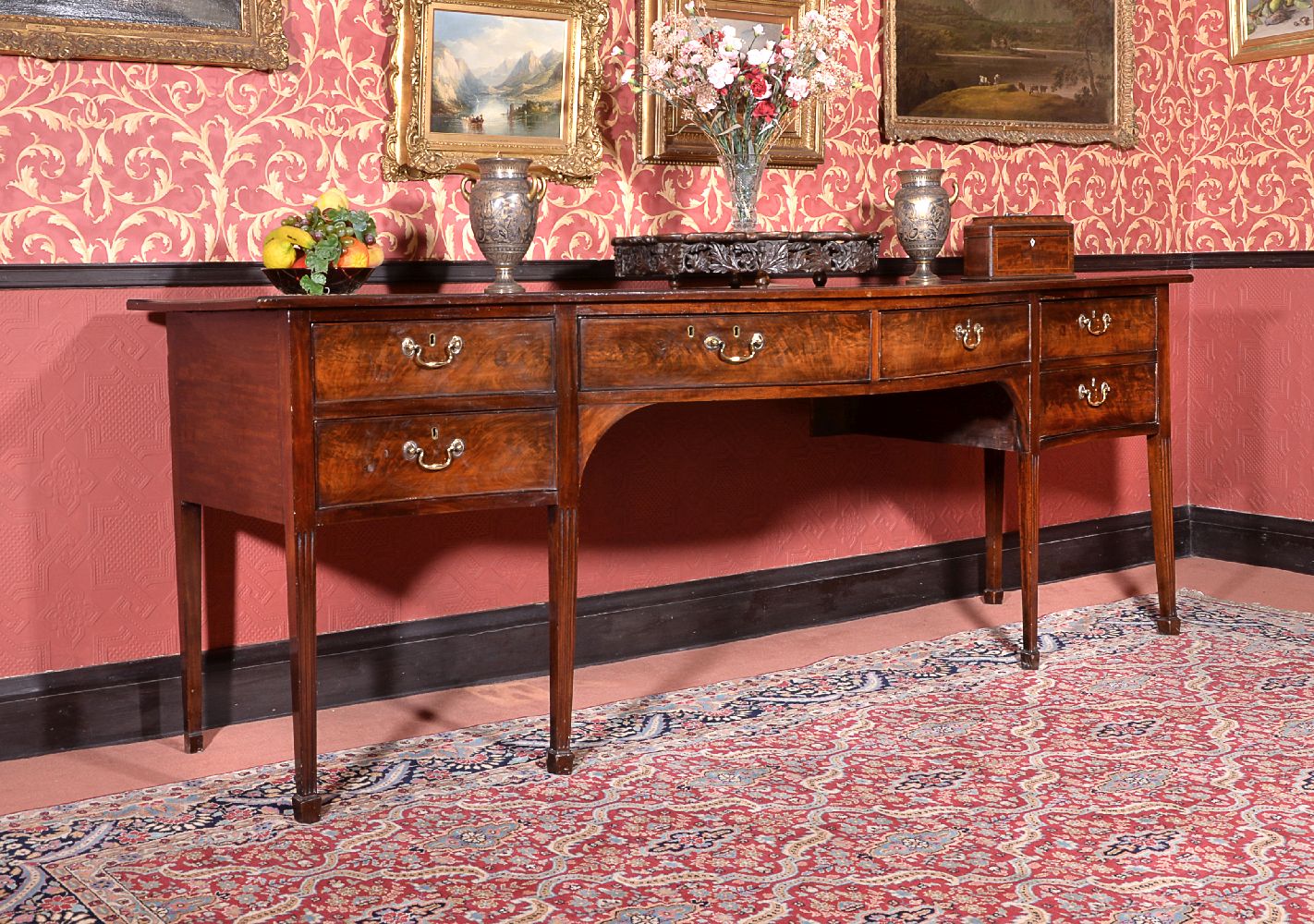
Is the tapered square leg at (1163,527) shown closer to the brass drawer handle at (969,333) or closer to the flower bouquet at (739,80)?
the brass drawer handle at (969,333)

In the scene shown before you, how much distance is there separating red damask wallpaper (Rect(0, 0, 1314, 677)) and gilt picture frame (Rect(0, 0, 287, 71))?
4cm

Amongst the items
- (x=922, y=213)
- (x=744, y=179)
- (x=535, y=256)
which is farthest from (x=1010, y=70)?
(x=535, y=256)

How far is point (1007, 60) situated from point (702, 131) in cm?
137

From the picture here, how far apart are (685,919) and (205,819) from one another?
3.59 ft

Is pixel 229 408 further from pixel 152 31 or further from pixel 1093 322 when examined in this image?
pixel 1093 322

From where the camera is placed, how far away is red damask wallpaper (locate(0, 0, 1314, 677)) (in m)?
3.34

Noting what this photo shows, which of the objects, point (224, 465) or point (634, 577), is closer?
point (224, 465)

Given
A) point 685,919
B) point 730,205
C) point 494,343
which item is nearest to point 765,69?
point 730,205

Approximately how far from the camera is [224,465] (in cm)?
316

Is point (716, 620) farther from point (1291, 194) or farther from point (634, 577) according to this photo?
point (1291, 194)

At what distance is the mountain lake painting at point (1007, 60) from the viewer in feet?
15.3

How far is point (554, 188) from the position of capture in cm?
397

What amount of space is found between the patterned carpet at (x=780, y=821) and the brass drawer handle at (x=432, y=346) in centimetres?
92

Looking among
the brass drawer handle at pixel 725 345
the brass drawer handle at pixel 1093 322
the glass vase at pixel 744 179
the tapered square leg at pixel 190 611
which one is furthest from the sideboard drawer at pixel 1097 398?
the tapered square leg at pixel 190 611
